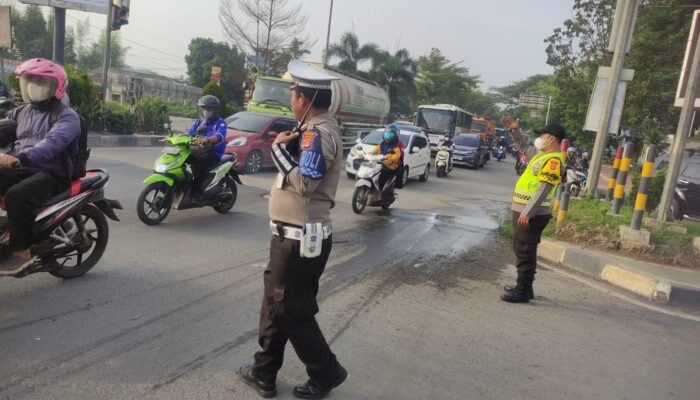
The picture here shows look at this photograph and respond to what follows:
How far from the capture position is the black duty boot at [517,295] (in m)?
5.38

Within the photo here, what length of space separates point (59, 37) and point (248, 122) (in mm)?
7738

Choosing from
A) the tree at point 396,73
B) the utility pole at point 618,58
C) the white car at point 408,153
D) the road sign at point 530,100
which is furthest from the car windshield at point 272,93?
the road sign at point 530,100

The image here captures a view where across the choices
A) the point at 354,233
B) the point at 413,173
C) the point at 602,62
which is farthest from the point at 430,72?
the point at 354,233

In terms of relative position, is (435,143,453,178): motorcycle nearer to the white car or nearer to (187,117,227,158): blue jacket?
the white car

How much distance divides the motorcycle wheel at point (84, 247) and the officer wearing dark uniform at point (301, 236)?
2418 mm

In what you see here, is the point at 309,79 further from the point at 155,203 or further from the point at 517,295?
the point at 155,203

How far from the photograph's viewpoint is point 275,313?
2.99m

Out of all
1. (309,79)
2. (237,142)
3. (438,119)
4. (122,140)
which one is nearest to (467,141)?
(438,119)

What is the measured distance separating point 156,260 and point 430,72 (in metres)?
62.0

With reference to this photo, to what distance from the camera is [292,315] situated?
2.97 metres

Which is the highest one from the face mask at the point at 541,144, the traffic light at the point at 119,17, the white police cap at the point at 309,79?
the traffic light at the point at 119,17

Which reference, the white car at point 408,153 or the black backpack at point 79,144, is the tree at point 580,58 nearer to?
the white car at point 408,153

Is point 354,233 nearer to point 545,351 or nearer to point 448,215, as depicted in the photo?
point 448,215

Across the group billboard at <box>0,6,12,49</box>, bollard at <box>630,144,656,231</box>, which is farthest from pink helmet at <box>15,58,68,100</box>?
billboard at <box>0,6,12,49</box>
